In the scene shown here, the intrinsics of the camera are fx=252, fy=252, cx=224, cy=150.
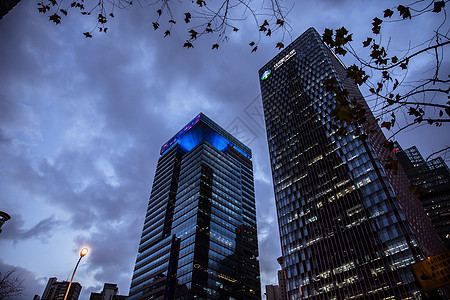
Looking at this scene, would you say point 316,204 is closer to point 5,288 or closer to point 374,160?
point 374,160

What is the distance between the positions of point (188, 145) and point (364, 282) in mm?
88510

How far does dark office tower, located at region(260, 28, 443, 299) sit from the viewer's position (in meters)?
52.1

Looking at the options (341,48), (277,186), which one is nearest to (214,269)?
(277,186)

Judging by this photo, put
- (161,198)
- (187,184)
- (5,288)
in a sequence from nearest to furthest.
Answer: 1. (5,288)
2. (187,184)
3. (161,198)

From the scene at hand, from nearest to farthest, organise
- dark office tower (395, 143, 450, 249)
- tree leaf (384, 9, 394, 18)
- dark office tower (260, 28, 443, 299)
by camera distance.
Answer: tree leaf (384, 9, 394, 18) < dark office tower (260, 28, 443, 299) < dark office tower (395, 143, 450, 249)

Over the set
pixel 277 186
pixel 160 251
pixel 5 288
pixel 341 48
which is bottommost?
pixel 5 288

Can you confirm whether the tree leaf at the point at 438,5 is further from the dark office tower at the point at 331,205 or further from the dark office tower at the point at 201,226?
the dark office tower at the point at 201,226

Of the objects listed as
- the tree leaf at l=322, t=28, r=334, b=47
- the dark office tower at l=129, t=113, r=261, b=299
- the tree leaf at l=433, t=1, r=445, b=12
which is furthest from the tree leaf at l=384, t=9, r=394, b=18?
the dark office tower at l=129, t=113, r=261, b=299

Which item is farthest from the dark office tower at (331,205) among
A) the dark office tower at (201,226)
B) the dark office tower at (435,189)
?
the dark office tower at (435,189)

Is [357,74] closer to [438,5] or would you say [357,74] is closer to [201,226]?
[438,5]

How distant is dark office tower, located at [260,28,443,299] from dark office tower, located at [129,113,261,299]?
23522 mm

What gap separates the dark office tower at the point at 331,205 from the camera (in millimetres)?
52062

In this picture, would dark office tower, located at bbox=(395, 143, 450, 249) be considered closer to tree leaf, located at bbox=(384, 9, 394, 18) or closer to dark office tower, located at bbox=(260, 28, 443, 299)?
dark office tower, located at bbox=(260, 28, 443, 299)

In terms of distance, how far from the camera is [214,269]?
78938 mm
